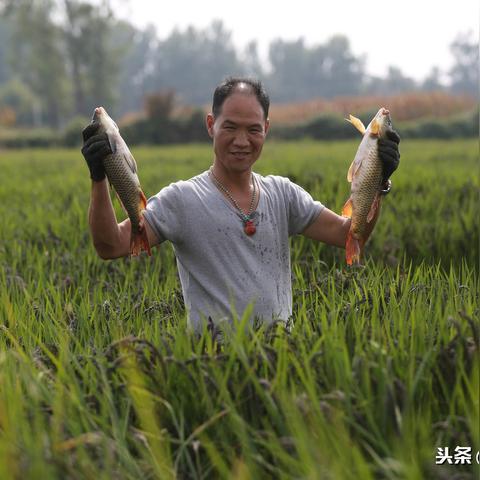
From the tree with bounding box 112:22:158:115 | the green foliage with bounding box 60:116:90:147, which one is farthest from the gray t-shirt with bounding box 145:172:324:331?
the tree with bounding box 112:22:158:115

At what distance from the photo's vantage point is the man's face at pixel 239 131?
233cm

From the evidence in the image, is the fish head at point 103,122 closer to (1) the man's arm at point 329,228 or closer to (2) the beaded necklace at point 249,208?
(2) the beaded necklace at point 249,208

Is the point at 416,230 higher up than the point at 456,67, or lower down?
lower down

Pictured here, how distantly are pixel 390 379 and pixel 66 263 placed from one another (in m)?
2.64

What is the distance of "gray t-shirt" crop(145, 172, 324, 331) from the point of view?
2391 mm

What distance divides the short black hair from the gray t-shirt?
284mm

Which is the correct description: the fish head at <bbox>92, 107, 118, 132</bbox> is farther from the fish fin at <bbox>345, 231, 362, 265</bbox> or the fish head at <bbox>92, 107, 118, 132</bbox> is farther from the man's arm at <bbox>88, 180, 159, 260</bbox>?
the fish fin at <bbox>345, 231, 362, 265</bbox>

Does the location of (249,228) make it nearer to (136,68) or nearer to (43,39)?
(43,39)

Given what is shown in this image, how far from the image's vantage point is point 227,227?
241 cm

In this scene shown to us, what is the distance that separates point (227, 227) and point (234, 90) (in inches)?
18.3

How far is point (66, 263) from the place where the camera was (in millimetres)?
3928

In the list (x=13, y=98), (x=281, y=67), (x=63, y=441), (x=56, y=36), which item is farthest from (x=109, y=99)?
(x=63, y=441)

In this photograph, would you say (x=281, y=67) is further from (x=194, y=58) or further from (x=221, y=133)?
(x=221, y=133)

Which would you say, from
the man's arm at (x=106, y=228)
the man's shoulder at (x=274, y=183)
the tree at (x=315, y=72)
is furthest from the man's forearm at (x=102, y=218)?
the tree at (x=315, y=72)
